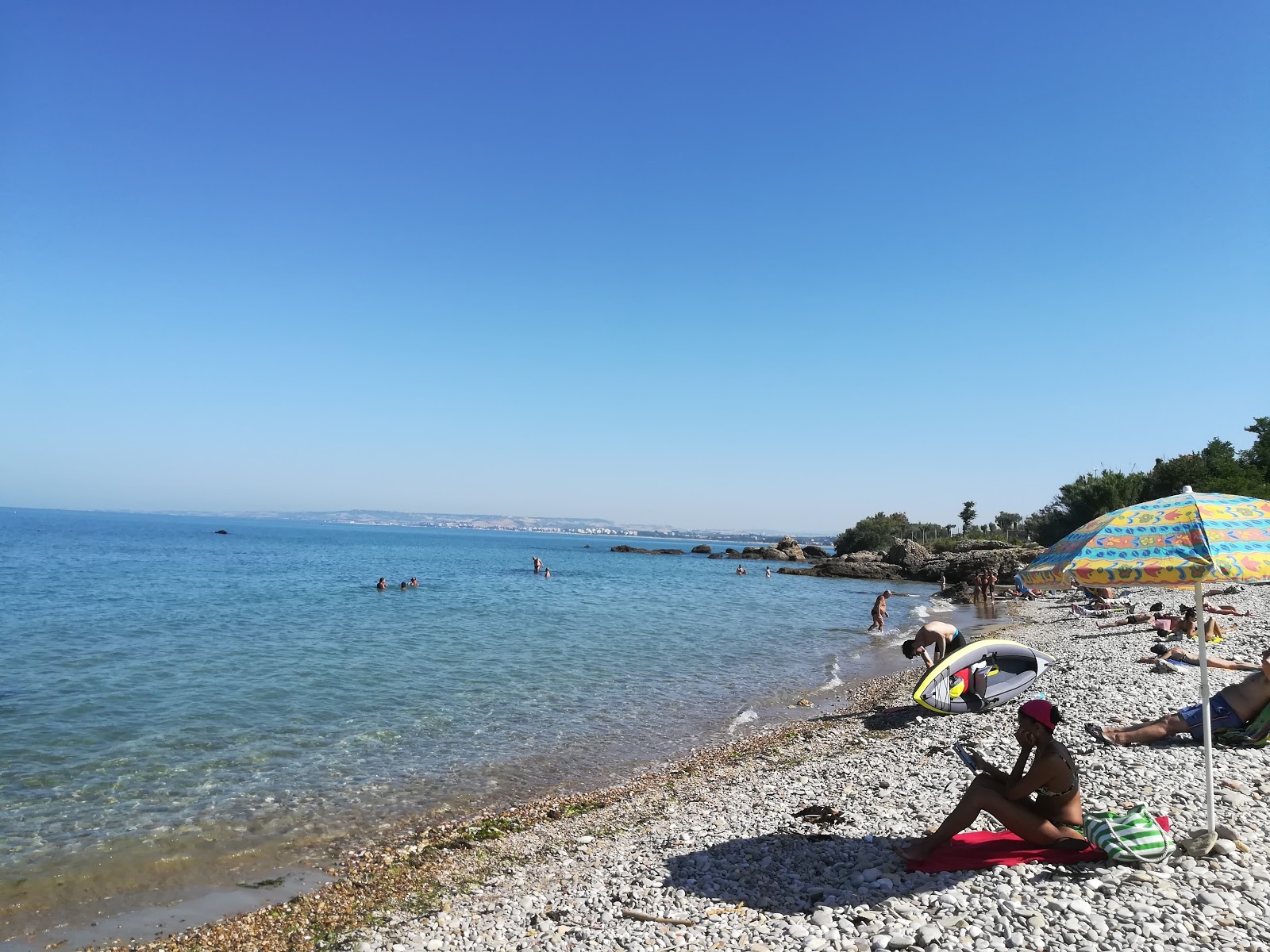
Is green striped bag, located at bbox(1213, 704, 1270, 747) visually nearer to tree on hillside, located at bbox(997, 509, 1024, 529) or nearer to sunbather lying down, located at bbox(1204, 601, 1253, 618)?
sunbather lying down, located at bbox(1204, 601, 1253, 618)

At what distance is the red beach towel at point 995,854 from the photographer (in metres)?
6.05

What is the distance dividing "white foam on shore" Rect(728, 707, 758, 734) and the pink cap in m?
9.27

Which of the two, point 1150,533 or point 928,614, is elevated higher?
point 1150,533

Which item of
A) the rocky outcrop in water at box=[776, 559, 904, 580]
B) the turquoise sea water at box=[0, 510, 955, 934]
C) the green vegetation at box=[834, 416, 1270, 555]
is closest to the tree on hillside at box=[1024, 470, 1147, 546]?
the green vegetation at box=[834, 416, 1270, 555]

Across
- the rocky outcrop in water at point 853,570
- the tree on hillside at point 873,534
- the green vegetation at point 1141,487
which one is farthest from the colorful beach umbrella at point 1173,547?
the tree on hillside at point 873,534

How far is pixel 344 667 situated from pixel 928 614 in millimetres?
28753

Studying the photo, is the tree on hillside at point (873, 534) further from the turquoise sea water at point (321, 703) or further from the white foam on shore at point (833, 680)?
the white foam on shore at point (833, 680)

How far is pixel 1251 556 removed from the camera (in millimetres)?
5062

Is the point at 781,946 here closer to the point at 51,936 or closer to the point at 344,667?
the point at 51,936

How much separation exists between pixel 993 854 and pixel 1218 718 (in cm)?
539

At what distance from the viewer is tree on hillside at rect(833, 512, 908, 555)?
90.6 meters

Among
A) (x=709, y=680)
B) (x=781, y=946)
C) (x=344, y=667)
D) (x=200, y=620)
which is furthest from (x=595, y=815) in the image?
(x=200, y=620)

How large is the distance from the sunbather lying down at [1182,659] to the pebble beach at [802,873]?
7.56 ft

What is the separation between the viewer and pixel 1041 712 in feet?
20.2
